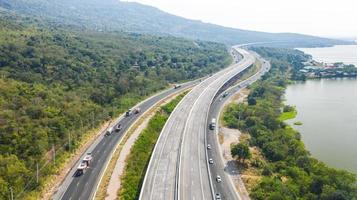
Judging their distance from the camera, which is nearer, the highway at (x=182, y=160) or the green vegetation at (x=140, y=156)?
the highway at (x=182, y=160)

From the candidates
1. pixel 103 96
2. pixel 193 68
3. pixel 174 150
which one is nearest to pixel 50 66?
pixel 103 96

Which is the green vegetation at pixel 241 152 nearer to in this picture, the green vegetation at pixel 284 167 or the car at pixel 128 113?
the green vegetation at pixel 284 167

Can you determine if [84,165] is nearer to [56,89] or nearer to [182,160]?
[182,160]

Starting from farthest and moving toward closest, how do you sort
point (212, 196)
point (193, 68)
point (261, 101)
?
1. point (193, 68)
2. point (261, 101)
3. point (212, 196)

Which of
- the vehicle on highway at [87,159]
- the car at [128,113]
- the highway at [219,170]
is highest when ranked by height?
the car at [128,113]

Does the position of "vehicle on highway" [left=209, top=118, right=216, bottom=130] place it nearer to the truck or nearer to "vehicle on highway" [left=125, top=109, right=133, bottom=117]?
"vehicle on highway" [left=125, top=109, right=133, bottom=117]

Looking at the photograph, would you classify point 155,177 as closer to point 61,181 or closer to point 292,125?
point 61,181

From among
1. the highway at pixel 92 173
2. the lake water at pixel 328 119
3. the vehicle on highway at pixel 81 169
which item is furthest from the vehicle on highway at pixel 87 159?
the lake water at pixel 328 119
